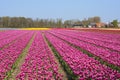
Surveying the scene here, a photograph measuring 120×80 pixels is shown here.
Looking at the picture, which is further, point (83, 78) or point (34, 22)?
point (34, 22)

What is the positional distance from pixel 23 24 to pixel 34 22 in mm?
6790

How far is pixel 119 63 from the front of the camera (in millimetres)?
11023

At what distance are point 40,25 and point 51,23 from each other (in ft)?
35.3

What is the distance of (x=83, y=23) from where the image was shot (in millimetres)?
170125

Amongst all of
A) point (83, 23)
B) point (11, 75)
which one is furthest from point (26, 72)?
point (83, 23)

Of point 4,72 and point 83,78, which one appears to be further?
point 4,72

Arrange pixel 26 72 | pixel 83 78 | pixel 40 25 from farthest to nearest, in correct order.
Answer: pixel 40 25, pixel 26 72, pixel 83 78

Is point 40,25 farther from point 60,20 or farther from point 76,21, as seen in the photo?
point 76,21

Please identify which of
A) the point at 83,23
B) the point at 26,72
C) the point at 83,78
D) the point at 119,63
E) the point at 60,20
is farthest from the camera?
the point at 83,23

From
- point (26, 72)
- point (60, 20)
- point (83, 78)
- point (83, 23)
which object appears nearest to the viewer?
point (83, 78)

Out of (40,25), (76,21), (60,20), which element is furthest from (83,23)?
(40,25)

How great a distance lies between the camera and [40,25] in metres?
145

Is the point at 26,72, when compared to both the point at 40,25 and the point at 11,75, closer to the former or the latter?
the point at 11,75

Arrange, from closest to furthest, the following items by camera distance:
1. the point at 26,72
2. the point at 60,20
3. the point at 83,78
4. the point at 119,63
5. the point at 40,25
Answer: the point at 83,78 → the point at 26,72 → the point at 119,63 → the point at 40,25 → the point at 60,20
